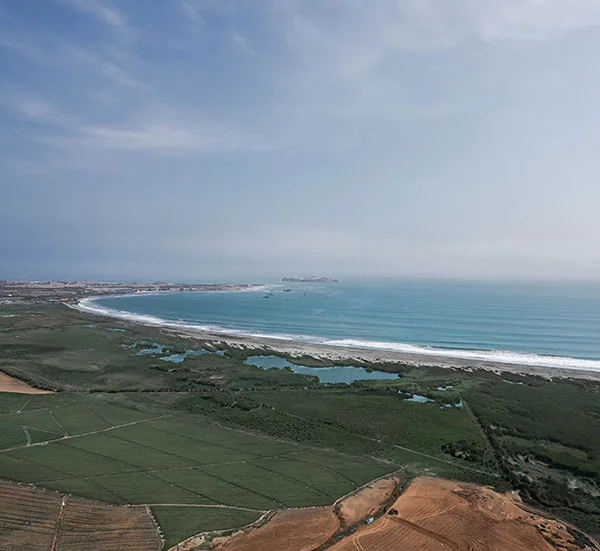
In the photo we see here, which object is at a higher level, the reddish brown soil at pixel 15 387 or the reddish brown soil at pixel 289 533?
the reddish brown soil at pixel 289 533

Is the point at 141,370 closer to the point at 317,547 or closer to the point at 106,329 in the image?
the point at 106,329

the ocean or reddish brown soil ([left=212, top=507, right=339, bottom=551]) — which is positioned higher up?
the ocean

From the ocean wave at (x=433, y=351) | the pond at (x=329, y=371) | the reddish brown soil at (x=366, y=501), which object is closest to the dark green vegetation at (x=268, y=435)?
the reddish brown soil at (x=366, y=501)

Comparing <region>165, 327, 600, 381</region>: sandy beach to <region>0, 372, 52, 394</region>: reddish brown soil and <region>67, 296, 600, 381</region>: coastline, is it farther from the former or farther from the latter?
<region>0, 372, 52, 394</region>: reddish brown soil

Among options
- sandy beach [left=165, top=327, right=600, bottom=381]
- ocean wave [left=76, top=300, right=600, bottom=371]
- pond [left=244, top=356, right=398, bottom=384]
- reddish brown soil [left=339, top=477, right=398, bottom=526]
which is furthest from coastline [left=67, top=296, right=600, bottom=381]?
reddish brown soil [left=339, top=477, right=398, bottom=526]

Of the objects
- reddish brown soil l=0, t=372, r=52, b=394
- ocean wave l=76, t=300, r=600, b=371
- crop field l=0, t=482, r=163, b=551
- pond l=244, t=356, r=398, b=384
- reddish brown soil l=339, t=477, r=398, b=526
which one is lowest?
reddish brown soil l=0, t=372, r=52, b=394

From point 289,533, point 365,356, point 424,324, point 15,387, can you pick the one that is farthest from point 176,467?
point 424,324

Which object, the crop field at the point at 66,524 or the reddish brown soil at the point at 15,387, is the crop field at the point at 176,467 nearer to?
the crop field at the point at 66,524

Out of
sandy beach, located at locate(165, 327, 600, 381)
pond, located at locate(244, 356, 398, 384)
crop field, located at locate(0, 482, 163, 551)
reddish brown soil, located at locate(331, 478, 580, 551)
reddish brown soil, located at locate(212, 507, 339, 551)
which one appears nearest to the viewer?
crop field, located at locate(0, 482, 163, 551)
